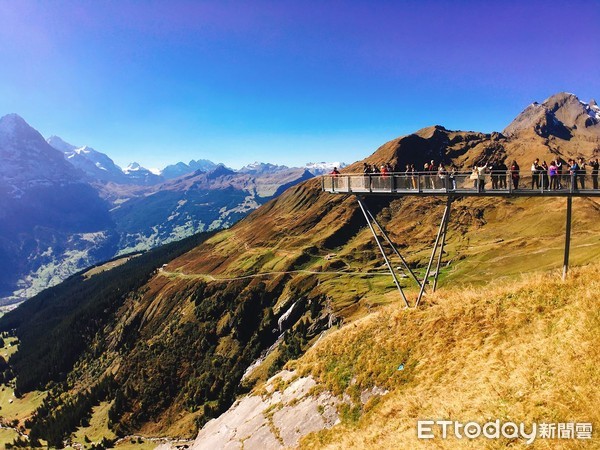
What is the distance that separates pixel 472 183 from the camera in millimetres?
28453

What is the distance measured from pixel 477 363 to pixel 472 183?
14.4 metres

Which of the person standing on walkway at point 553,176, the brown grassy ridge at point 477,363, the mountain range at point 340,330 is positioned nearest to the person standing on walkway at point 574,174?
the person standing on walkway at point 553,176

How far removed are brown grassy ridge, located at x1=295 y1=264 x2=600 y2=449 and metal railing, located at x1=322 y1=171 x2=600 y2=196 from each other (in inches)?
239

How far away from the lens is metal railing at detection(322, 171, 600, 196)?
25391 millimetres

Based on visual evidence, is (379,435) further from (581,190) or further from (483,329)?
(581,190)

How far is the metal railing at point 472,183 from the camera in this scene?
83.3 feet

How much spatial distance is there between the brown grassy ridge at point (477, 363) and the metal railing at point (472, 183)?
6.08m

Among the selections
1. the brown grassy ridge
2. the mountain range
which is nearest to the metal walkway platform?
the brown grassy ridge

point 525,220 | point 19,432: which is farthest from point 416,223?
point 19,432

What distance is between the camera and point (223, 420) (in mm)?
43344

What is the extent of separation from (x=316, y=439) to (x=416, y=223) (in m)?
157

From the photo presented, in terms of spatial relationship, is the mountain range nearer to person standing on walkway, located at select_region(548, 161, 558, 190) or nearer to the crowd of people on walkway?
person standing on walkway, located at select_region(548, 161, 558, 190)

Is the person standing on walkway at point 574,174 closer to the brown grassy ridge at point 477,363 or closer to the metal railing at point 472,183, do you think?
the metal railing at point 472,183

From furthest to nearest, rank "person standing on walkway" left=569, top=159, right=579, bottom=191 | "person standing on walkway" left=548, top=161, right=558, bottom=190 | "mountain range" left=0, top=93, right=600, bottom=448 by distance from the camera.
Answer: "person standing on walkway" left=548, top=161, right=558, bottom=190 → "person standing on walkway" left=569, top=159, right=579, bottom=191 → "mountain range" left=0, top=93, right=600, bottom=448
